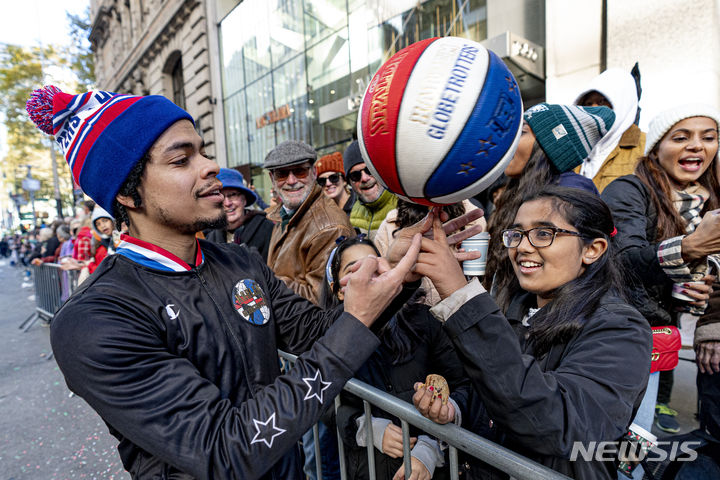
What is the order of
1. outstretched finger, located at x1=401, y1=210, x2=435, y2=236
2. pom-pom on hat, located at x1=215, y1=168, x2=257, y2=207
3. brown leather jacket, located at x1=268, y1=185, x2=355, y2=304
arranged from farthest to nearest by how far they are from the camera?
pom-pom on hat, located at x1=215, y1=168, x2=257, y2=207 → brown leather jacket, located at x1=268, y1=185, x2=355, y2=304 → outstretched finger, located at x1=401, y1=210, x2=435, y2=236

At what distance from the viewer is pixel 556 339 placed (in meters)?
1.42

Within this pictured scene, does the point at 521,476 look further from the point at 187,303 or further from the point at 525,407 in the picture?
the point at 187,303

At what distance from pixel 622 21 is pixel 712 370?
212 inches

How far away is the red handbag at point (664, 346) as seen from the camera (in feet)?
7.06

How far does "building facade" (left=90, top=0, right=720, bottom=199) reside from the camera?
17.0 feet

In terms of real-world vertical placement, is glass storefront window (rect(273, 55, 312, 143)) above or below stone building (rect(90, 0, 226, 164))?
below

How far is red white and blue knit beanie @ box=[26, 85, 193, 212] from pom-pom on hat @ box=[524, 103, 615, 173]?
6.02ft

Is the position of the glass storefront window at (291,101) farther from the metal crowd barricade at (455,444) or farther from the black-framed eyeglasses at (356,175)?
the metal crowd barricade at (455,444)

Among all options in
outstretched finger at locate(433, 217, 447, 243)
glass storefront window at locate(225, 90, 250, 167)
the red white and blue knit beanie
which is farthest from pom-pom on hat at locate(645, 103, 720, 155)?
glass storefront window at locate(225, 90, 250, 167)

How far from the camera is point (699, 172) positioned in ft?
7.72

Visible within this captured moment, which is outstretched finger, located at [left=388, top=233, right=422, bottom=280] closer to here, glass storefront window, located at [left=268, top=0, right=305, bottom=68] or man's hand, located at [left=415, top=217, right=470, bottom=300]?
man's hand, located at [left=415, top=217, right=470, bottom=300]

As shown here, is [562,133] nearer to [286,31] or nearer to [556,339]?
[556,339]

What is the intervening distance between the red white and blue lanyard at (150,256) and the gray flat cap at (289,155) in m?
2.25

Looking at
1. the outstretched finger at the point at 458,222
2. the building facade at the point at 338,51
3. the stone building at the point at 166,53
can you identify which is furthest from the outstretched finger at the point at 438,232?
the stone building at the point at 166,53
